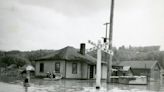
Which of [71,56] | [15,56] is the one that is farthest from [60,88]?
[71,56]

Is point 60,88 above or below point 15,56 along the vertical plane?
below

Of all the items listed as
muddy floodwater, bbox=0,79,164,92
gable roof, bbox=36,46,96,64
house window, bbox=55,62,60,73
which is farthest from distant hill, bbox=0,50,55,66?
house window, bbox=55,62,60,73

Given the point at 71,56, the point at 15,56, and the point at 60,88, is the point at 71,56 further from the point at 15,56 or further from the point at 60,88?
the point at 15,56

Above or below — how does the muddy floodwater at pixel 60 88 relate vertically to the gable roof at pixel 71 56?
below

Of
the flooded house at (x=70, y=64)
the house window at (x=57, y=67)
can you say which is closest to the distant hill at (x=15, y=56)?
the flooded house at (x=70, y=64)

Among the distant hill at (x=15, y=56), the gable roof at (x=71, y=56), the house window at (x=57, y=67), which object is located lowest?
the house window at (x=57, y=67)

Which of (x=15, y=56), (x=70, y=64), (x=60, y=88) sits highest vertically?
(x=15, y=56)

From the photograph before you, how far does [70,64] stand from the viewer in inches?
619

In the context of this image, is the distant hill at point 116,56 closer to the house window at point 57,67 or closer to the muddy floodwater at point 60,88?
the muddy floodwater at point 60,88

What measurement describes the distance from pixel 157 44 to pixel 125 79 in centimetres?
381

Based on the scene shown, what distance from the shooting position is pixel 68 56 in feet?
50.8

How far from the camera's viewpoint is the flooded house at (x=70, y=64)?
1495 centimetres

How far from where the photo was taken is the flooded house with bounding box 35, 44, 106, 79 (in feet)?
49.1

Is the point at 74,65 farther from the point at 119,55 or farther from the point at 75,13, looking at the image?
the point at 75,13
